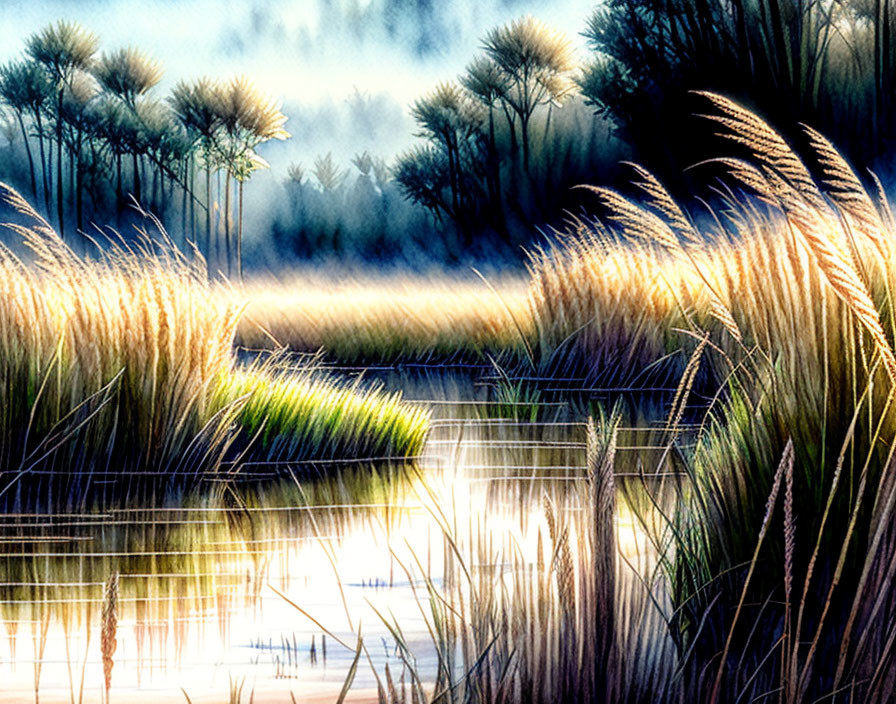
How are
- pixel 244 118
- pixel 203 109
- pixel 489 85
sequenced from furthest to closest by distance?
pixel 489 85, pixel 203 109, pixel 244 118

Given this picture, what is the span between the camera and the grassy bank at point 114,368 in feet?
14.6

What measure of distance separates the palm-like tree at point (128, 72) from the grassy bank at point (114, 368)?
82.7 feet

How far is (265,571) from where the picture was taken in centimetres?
270

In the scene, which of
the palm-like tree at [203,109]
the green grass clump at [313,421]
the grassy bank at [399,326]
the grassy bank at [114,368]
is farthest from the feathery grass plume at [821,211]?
the palm-like tree at [203,109]

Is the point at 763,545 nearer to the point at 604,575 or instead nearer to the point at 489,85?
the point at 604,575

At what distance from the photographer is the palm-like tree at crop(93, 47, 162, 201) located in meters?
29.1

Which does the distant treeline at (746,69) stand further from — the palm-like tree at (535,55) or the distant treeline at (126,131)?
the distant treeline at (126,131)

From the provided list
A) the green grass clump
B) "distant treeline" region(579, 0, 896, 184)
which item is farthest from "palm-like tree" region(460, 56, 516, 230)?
the green grass clump

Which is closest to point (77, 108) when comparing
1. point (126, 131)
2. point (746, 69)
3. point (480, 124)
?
point (126, 131)

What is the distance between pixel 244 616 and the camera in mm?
2311

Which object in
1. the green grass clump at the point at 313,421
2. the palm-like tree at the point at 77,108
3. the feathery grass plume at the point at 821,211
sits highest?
the palm-like tree at the point at 77,108

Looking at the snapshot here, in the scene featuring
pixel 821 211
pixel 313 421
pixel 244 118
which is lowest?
pixel 313 421

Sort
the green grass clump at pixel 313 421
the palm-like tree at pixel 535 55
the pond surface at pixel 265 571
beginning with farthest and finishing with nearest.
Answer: the palm-like tree at pixel 535 55 < the green grass clump at pixel 313 421 < the pond surface at pixel 265 571

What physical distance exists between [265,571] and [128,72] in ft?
92.6
